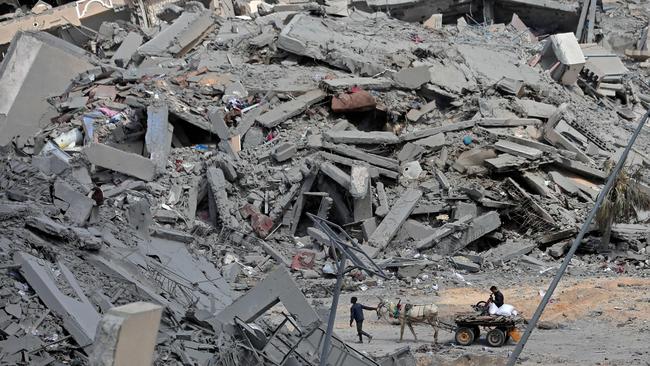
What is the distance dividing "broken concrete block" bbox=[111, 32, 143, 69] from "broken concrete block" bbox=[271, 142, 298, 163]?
18.3 feet

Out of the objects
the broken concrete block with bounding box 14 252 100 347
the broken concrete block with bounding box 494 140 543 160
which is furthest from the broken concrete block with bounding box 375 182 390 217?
the broken concrete block with bounding box 14 252 100 347

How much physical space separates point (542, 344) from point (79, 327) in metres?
6.48

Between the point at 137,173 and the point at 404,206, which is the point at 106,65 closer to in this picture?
the point at 137,173

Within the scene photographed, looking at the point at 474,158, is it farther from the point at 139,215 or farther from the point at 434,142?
the point at 139,215

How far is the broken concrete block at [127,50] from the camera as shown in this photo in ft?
80.7

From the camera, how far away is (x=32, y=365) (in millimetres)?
10234

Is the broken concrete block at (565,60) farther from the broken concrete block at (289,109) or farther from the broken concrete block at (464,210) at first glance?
the broken concrete block at (464,210)

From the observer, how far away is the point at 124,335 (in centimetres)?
802

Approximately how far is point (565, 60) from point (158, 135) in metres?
10.7

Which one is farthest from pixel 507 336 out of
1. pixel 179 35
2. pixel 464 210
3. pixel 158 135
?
pixel 179 35

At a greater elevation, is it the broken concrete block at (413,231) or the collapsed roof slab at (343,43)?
the collapsed roof slab at (343,43)

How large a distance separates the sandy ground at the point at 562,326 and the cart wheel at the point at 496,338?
0.30 ft

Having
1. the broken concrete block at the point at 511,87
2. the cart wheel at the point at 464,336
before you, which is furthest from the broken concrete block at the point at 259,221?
the broken concrete block at the point at 511,87

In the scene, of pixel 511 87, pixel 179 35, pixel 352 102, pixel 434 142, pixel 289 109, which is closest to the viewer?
pixel 434 142
